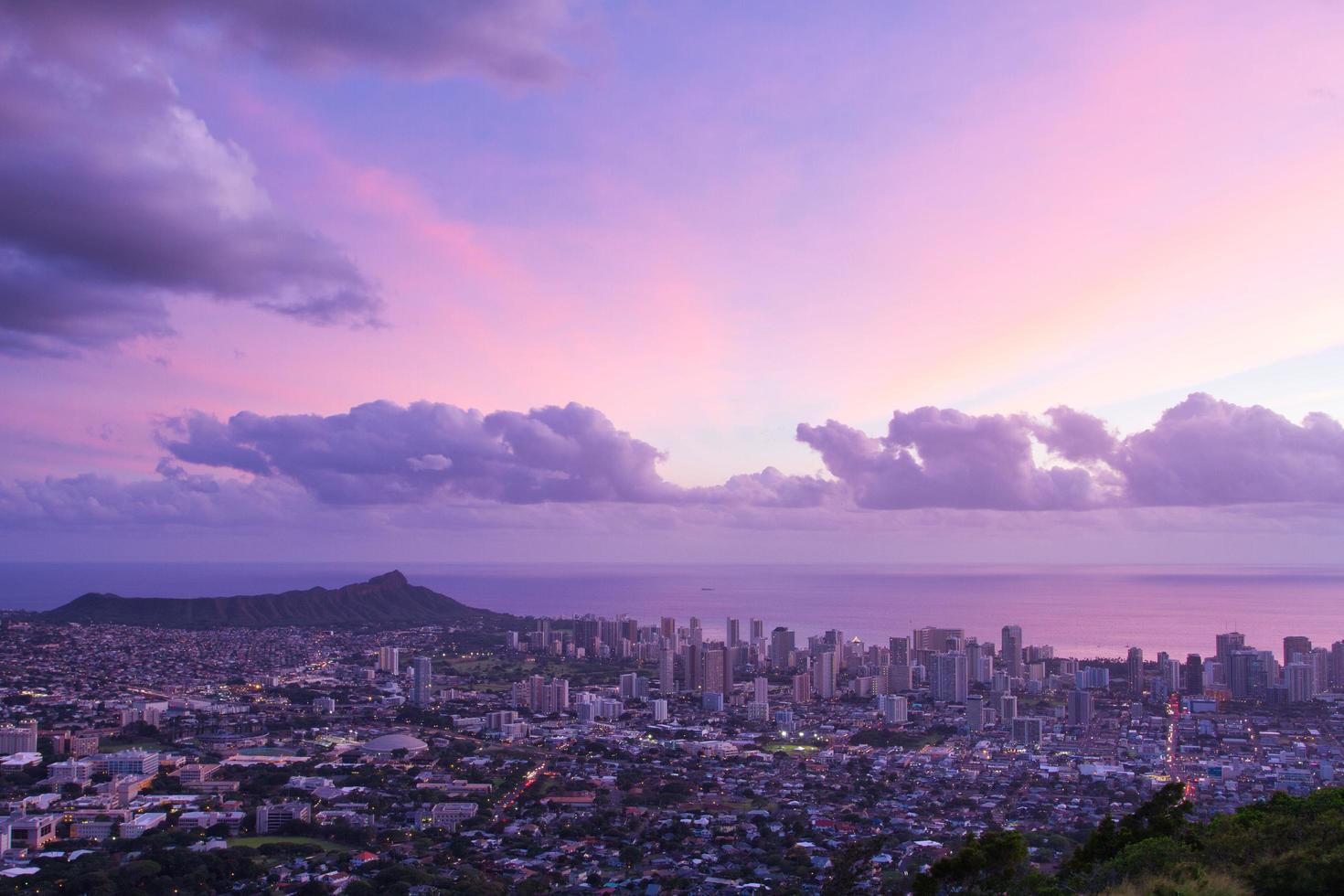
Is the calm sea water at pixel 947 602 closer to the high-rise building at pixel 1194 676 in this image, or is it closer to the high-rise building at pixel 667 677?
the high-rise building at pixel 1194 676

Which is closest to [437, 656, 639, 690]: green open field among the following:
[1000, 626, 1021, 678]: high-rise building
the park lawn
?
[1000, 626, 1021, 678]: high-rise building

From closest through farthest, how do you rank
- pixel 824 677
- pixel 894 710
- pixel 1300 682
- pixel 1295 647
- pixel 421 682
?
pixel 894 710
pixel 1300 682
pixel 421 682
pixel 1295 647
pixel 824 677

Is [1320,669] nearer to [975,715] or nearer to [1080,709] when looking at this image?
[1080,709]

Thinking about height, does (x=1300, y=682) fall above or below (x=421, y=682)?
above

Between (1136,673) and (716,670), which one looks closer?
(1136,673)

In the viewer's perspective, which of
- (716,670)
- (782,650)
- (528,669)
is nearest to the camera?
(716,670)

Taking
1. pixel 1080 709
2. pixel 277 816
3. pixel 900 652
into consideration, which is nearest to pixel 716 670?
pixel 900 652

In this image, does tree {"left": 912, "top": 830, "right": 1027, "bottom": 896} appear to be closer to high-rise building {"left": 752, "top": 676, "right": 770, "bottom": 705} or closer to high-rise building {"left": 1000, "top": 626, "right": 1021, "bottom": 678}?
high-rise building {"left": 752, "top": 676, "right": 770, "bottom": 705}
